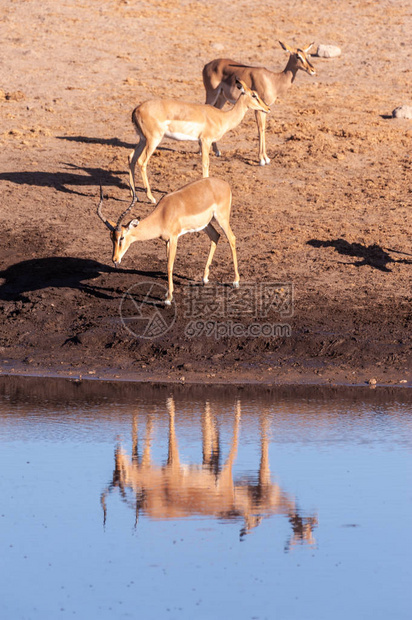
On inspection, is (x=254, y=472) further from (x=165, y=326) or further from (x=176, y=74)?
(x=176, y=74)

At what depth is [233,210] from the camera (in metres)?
15.9

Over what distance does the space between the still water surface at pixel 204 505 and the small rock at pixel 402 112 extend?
10.5 meters

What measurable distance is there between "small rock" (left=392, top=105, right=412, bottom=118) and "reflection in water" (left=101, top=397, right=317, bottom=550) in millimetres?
12085

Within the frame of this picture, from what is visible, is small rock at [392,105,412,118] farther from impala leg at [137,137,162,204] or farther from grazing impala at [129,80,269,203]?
impala leg at [137,137,162,204]

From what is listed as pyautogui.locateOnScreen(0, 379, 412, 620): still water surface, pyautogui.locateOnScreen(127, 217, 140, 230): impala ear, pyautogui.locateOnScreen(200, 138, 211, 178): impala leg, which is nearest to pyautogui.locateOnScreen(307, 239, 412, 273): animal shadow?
pyautogui.locateOnScreen(200, 138, 211, 178): impala leg

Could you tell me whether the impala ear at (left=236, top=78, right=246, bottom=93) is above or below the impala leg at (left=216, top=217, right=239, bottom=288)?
above

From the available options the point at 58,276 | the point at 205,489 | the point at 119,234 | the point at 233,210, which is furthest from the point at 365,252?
the point at 205,489

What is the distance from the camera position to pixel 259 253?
568 inches

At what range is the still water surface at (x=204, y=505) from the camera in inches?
237

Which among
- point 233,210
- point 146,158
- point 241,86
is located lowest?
point 233,210

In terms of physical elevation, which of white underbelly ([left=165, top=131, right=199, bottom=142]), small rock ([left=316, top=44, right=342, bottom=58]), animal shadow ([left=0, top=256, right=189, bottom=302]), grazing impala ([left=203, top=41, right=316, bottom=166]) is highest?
small rock ([left=316, top=44, right=342, bottom=58])

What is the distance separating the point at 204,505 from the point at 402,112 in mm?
13792

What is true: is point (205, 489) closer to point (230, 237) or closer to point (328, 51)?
point (230, 237)

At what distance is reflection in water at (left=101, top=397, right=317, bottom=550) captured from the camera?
724 cm
